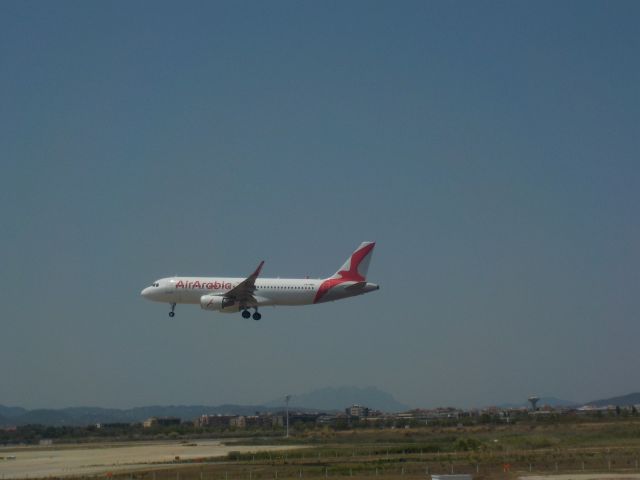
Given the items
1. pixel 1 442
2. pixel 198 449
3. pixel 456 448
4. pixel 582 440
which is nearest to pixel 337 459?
pixel 456 448

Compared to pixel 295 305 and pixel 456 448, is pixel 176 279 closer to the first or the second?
pixel 295 305

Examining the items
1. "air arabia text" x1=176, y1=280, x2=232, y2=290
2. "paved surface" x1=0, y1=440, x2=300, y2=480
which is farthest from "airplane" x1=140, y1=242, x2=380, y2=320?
"paved surface" x1=0, y1=440, x2=300, y2=480

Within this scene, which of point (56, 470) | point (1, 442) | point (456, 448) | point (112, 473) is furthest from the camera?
point (1, 442)

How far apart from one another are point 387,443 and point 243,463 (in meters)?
23.1

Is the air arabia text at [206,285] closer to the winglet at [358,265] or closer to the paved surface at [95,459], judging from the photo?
the winglet at [358,265]

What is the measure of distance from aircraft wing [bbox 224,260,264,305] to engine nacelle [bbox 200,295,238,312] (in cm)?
54

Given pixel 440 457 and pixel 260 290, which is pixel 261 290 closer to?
pixel 260 290

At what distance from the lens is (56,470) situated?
2450 inches

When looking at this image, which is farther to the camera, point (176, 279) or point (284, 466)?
point (176, 279)

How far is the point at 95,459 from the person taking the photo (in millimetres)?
72500

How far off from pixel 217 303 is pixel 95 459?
17510 mm

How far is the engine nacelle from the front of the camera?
79562mm

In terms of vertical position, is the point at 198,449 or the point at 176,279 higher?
the point at 176,279

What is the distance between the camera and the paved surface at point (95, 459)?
61719mm
